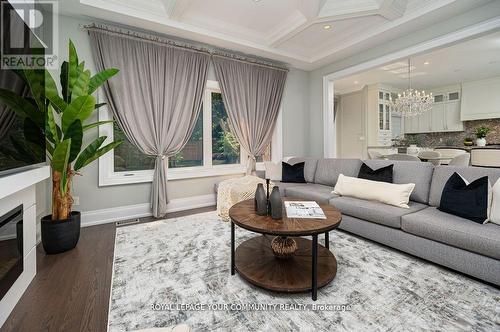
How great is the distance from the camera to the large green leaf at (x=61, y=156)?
6.68 feet

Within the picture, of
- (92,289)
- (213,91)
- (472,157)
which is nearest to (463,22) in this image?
(472,157)

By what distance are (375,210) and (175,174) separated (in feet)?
9.70

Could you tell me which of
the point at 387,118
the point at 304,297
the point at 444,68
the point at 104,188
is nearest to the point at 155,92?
the point at 104,188

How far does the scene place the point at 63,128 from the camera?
2.30m

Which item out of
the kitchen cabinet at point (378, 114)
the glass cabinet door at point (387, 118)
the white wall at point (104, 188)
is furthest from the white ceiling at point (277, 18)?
the glass cabinet door at point (387, 118)

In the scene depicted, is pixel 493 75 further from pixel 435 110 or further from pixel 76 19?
pixel 76 19

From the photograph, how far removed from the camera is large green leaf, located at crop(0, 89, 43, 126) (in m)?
1.45

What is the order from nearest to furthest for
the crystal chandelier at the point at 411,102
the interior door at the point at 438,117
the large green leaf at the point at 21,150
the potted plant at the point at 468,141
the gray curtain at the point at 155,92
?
the large green leaf at the point at 21,150 < the gray curtain at the point at 155,92 < the crystal chandelier at the point at 411,102 < the potted plant at the point at 468,141 < the interior door at the point at 438,117

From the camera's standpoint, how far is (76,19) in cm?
305

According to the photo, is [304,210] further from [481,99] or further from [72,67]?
[481,99]

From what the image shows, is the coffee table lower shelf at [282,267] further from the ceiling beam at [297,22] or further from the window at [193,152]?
the ceiling beam at [297,22]

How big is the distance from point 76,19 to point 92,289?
3389 millimetres

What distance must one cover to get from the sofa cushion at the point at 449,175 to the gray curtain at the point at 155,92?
3373 mm

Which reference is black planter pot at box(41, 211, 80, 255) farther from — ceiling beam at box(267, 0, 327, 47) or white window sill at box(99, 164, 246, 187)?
ceiling beam at box(267, 0, 327, 47)
